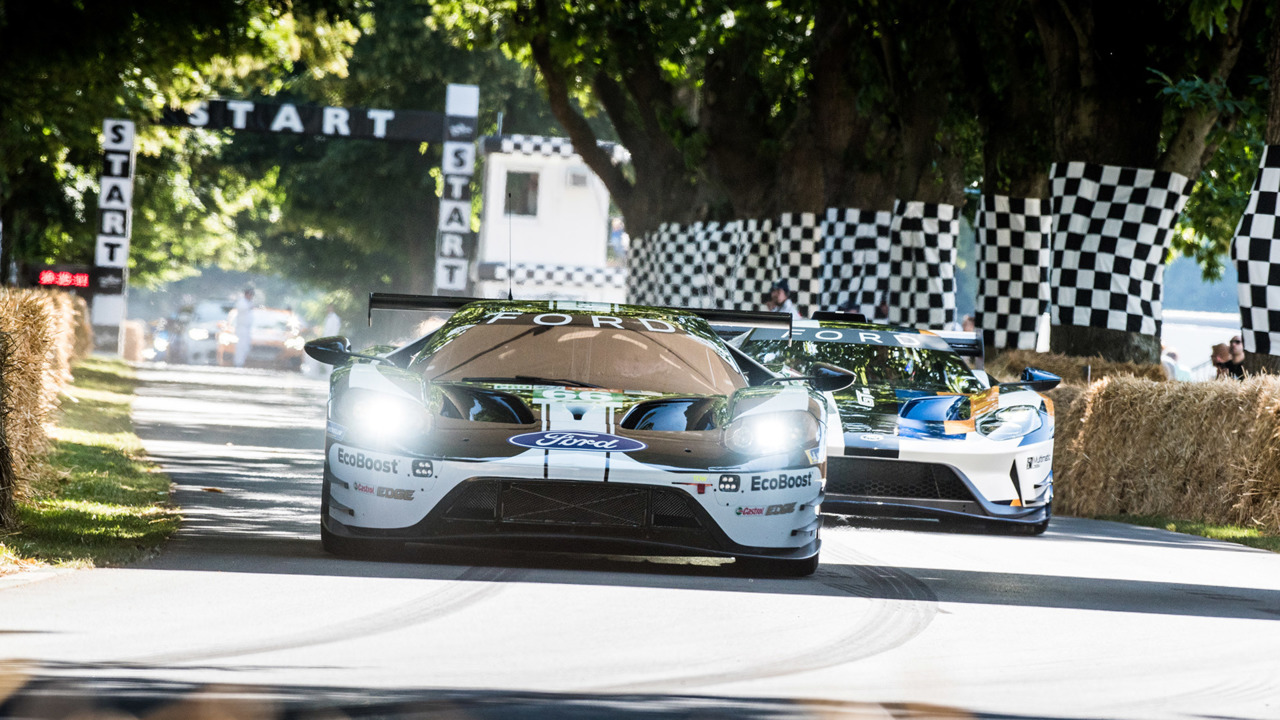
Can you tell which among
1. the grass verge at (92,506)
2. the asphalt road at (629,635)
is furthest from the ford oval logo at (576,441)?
the grass verge at (92,506)

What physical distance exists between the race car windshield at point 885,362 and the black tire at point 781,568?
11.9 feet

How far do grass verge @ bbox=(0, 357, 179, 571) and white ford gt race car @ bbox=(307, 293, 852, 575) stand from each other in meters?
1.04

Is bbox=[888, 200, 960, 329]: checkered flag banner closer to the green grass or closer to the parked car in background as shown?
the green grass

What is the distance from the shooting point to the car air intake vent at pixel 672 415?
7332mm

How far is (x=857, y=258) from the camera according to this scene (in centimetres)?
2181

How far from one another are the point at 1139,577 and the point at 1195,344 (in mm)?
36826

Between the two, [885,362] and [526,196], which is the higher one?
[526,196]

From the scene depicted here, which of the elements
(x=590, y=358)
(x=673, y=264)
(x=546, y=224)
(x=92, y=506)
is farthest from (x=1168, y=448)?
(x=546, y=224)

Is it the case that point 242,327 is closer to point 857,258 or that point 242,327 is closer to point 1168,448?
point 857,258

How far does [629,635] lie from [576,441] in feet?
4.70

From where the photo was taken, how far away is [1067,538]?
35.3 ft

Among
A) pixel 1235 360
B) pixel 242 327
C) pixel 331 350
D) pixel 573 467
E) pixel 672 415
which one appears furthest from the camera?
pixel 242 327

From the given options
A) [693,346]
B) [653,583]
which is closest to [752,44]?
[693,346]

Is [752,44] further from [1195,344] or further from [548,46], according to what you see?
[1195,344]
